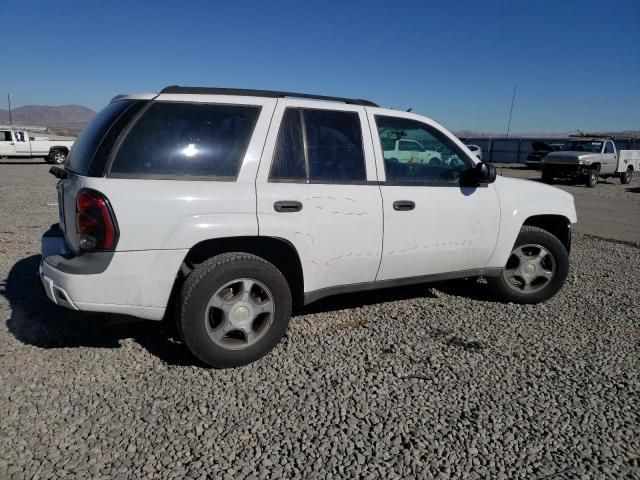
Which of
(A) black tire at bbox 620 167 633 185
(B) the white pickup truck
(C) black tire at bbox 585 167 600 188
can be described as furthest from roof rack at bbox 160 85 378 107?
(B) the white pickup truck

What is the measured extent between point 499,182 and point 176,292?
293 centimetres

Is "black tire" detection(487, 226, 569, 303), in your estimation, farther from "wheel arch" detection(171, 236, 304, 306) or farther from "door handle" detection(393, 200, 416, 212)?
"wheel arch" detection(171, 236, 304, 306)

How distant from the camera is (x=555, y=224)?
495 cm

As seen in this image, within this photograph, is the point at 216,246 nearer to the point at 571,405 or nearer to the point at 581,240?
the point at 571,405

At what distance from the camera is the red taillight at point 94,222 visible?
285 centimetres

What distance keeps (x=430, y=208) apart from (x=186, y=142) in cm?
195

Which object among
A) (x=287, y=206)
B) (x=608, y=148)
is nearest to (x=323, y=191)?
(x=287, y=206)

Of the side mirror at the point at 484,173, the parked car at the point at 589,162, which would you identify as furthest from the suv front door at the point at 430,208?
the parked car at the point at 589,162

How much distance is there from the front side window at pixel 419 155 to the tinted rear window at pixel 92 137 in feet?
6.26

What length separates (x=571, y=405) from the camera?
117 inches

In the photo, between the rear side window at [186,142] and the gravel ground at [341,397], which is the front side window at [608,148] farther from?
the rear side window at [186,142]

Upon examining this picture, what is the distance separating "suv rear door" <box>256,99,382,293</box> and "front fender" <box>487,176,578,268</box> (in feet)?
4.30

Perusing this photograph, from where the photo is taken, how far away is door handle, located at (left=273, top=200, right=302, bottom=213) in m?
3.29

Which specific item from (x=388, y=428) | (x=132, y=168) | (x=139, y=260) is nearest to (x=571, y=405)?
(x=388, y=428)
